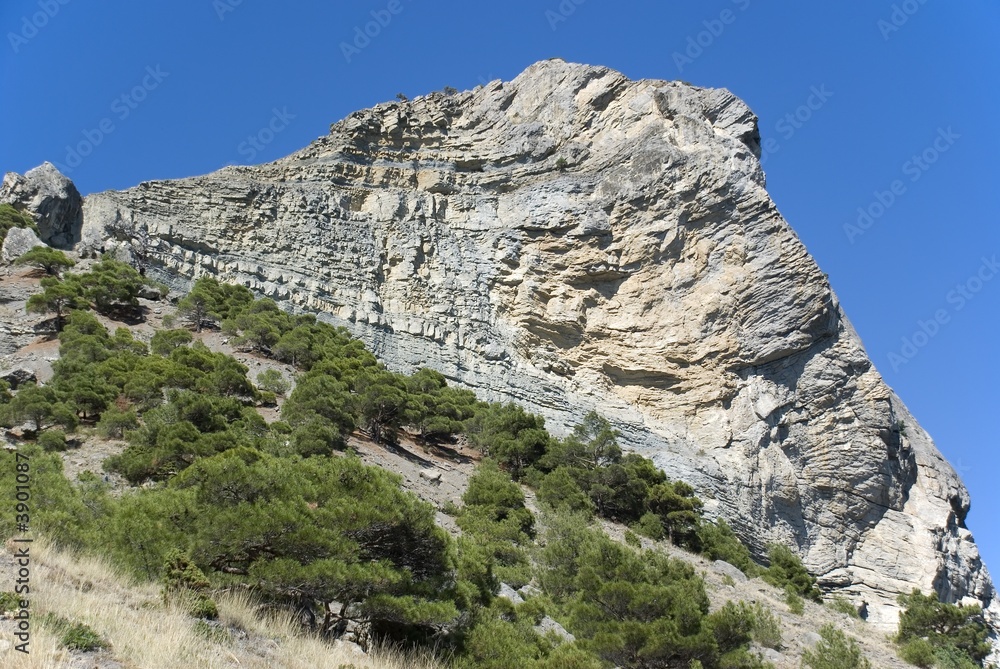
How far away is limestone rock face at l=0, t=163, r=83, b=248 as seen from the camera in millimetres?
35562

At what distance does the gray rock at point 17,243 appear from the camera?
31.6 meters

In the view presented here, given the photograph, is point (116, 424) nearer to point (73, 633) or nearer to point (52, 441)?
point (52, 441)

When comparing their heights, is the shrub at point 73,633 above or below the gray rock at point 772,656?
below

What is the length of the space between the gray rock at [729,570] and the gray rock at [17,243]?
28599 mm

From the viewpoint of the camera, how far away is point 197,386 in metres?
22.4

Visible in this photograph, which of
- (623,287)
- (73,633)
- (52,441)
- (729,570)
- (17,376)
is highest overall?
(623,287)

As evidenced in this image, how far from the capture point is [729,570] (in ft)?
74.9

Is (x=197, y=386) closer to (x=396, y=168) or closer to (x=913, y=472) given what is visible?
(x=396, y=168)

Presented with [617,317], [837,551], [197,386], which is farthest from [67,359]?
[837,551]

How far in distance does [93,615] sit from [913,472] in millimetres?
35267

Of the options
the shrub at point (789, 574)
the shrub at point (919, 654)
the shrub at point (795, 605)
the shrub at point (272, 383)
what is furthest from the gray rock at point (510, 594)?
the shrub at point (272, 383)

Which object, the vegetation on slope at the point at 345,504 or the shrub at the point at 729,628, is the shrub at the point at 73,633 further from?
the shrub at the point at 729,628

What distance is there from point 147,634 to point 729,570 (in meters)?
19.7

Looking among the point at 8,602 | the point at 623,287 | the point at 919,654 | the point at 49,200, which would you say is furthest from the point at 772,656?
the point at 49,200
